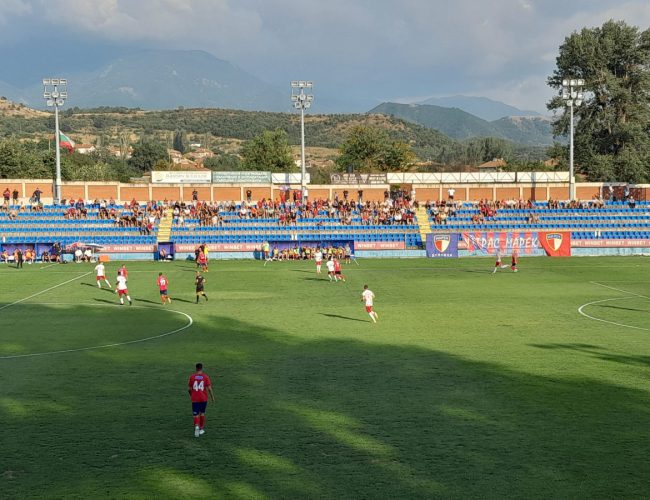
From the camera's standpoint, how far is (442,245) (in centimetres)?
5922

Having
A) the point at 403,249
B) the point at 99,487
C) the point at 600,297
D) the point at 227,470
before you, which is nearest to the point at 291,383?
the point at 227,470

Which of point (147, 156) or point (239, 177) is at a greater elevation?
point (147, 156)

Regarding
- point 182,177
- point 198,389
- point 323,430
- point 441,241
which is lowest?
point 323,430

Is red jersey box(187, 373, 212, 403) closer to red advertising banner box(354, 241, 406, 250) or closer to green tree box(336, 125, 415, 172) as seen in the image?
red advertising banner box(354, 241, 406, 250)

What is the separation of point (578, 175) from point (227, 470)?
Answer: 93.6 m

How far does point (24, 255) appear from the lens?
57.4m

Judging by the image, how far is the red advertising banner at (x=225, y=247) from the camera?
59344 millimetres

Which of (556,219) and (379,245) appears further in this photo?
(556,219)

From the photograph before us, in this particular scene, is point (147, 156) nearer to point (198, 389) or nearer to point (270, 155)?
point (270, 155)

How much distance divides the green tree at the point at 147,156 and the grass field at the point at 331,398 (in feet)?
376

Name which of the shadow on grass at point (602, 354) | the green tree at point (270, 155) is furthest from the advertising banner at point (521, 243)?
the green tree at point (270, 155)

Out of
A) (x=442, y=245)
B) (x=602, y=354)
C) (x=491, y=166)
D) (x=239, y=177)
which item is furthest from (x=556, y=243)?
(x=491, y=166)

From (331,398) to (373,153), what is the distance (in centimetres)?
9857

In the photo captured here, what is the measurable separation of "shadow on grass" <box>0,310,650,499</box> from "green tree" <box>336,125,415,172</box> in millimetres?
89782
